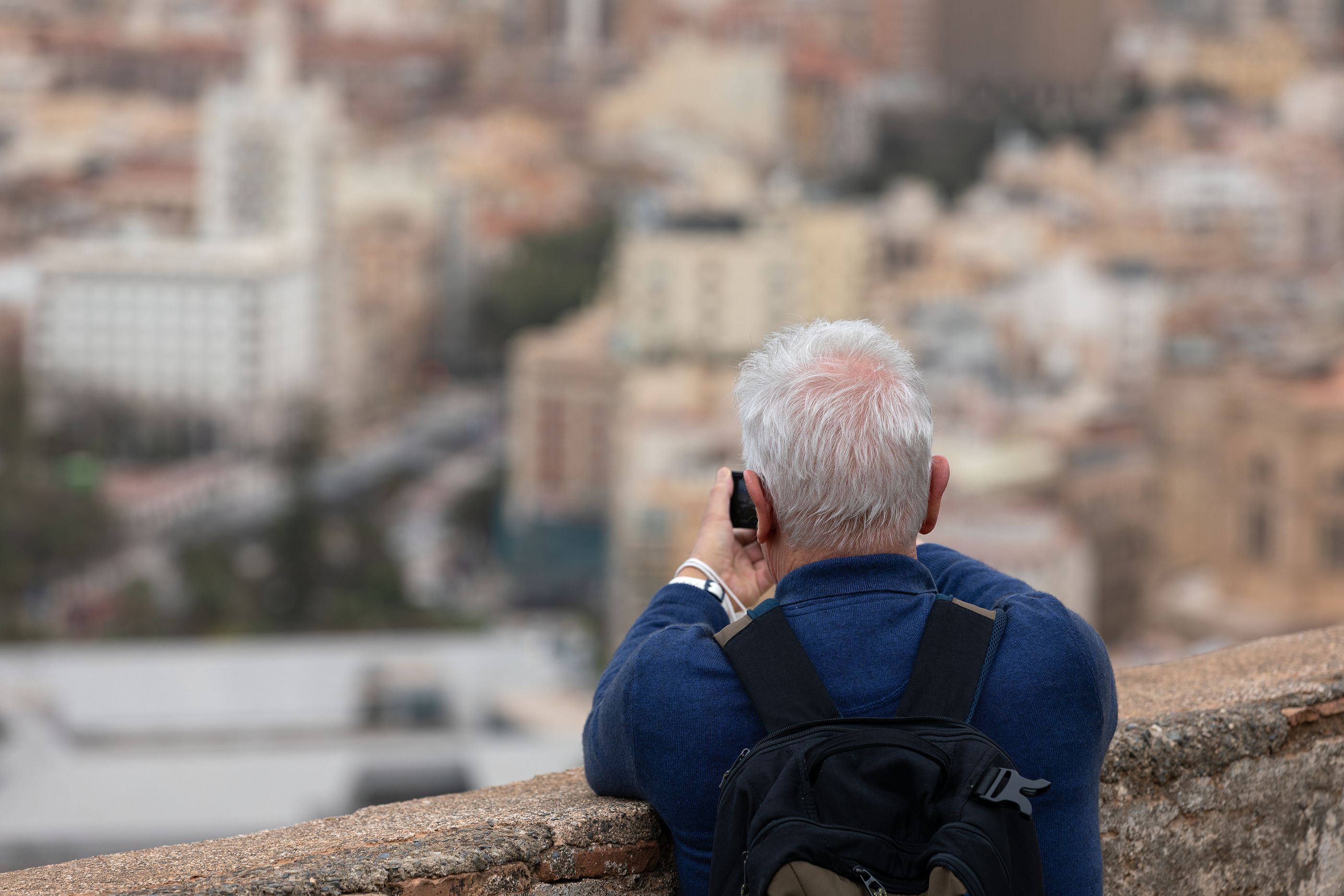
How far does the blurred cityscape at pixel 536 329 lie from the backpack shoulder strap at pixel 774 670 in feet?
34.5

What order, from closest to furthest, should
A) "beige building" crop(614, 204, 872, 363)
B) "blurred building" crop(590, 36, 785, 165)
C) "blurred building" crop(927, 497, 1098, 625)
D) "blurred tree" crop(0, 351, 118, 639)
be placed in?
"blurred building" crop(927, 497, 1098, 625), "blurred tree" crop(0, 351, 118, 639), "beige building" crop(614, 204, 872, 363), "blurred building" crop(590, 36, 785, 165)

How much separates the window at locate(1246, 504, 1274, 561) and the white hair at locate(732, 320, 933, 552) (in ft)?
42.4

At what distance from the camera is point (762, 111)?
3934 centimetres

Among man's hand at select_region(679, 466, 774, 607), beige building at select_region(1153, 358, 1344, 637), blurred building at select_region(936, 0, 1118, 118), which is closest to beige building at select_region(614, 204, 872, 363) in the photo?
beige building at select_region(1153, 358, 1344, 637)

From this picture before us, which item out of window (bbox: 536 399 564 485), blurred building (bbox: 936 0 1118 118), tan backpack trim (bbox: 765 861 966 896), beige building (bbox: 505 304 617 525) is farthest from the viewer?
blurred building (bbox: 936 0 1118 118)

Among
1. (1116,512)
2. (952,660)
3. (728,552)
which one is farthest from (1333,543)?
(952,660)

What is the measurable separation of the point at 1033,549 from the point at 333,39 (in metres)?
29.9

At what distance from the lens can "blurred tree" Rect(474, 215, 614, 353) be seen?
2897 cm

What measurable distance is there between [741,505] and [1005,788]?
0.73 feet

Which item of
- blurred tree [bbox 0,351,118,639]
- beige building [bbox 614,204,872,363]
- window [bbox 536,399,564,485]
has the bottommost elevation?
blurred tree [bbox 0,351,118,639]

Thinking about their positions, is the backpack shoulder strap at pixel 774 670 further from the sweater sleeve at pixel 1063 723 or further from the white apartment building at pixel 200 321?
the white apartment building at pixel 200 321

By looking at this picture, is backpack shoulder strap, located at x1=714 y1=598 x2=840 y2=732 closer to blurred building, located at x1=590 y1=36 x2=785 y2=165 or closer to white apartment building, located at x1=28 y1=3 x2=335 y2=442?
white apartment building, located at x1=28 y1=3 x2=335 y2=442

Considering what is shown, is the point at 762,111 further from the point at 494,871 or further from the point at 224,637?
the point at 494,871

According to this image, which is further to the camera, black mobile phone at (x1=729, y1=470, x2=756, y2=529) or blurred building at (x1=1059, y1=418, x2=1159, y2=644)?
blurred building at (x1=1059, y1=418, x2=1159, y2=644)
